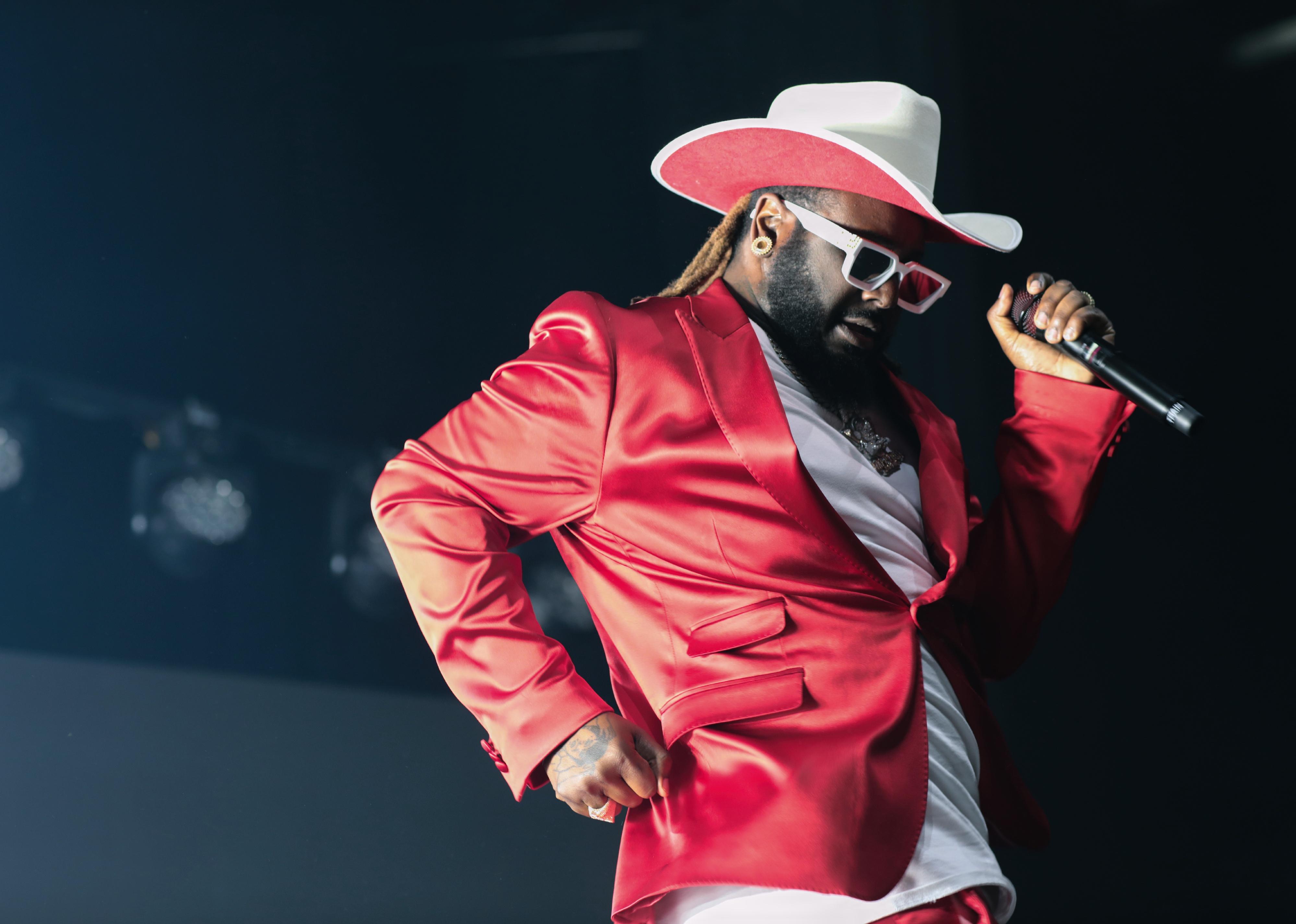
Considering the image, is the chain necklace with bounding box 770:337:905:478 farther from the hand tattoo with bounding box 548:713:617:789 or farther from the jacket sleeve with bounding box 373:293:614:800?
the hand tattoo with bounding box 548:713:617:789

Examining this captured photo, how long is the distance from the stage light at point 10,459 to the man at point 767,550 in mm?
1224

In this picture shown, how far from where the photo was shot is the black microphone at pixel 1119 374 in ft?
4.07

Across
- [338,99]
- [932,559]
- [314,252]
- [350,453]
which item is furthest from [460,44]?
[932,559]

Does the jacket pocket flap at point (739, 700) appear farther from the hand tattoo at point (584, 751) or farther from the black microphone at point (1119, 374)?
the black microphone at point (1119, 374)

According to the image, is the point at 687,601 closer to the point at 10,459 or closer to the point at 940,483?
the point at 940,483

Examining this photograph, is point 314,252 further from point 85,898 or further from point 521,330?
point 85,898

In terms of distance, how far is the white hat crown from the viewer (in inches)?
57.9

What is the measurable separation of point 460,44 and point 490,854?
1.69 m

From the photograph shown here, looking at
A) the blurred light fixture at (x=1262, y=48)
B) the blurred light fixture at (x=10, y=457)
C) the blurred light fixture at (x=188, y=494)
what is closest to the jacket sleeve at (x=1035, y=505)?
the blurred light fixture at (x=188, y=494)

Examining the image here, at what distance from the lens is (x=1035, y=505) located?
5.05 ft

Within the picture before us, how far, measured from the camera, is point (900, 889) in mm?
1146

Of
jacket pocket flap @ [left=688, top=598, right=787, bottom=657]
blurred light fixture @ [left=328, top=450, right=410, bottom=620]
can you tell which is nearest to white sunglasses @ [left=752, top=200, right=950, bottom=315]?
jacket pocket flap @ [left=688, top=598, right=787, bottom=657]

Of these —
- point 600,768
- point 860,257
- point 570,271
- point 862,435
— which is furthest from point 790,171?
point 570,271

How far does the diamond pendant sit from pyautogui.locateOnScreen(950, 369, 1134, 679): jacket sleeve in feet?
0.57
